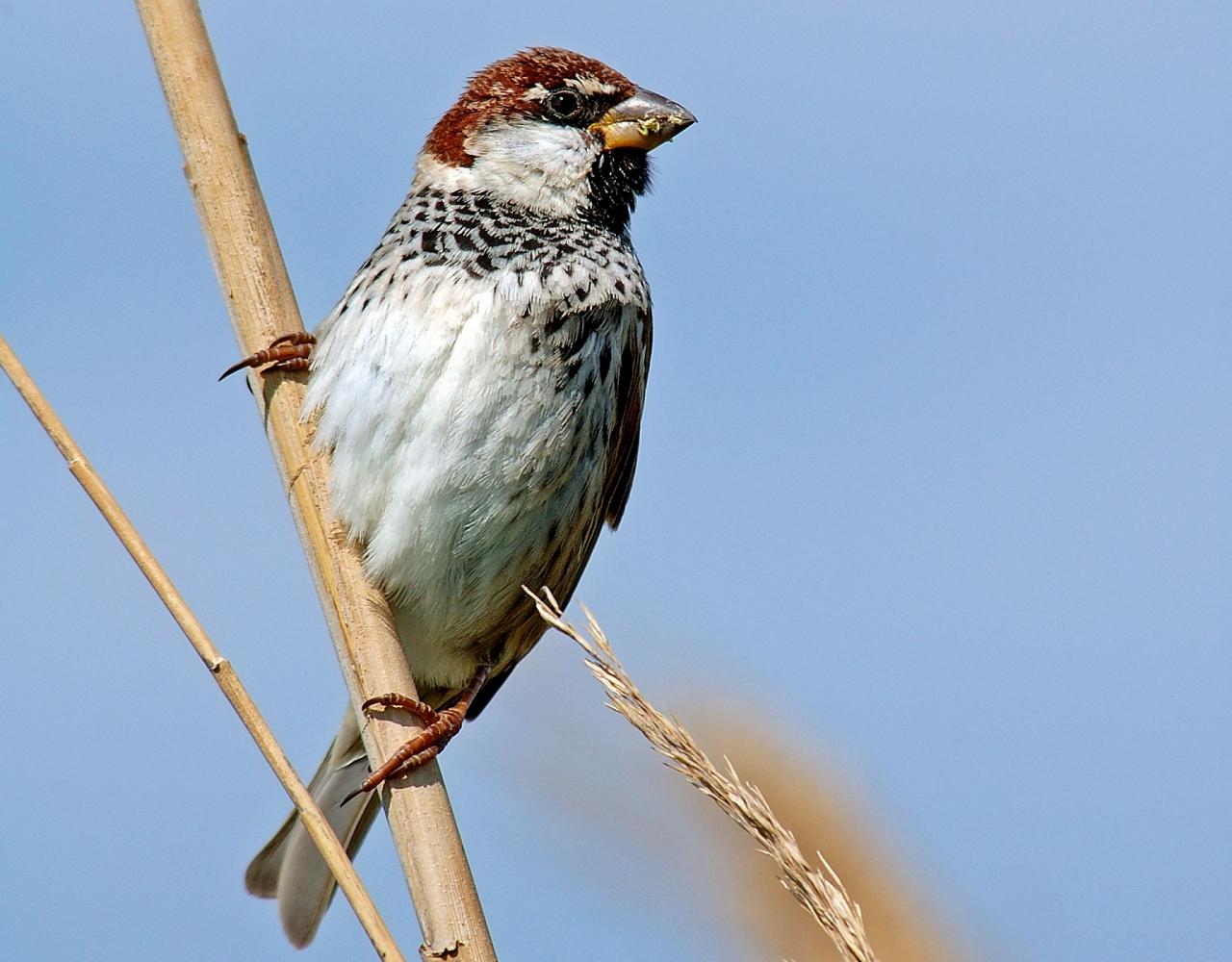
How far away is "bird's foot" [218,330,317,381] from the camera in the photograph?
2.18 meters

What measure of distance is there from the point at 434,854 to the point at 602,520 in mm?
1136

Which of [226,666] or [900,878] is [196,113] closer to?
[226,666]

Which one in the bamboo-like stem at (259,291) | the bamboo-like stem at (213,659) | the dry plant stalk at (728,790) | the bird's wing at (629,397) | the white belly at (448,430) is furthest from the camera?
the bird's wing at (629,397)

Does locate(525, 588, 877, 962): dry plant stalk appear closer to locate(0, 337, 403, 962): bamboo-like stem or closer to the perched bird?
locate(0, 337, 403, 962): bamboo-like stem

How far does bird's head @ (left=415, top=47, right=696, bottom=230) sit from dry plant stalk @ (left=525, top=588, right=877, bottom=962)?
1.44 metres

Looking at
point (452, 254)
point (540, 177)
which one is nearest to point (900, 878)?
point (452, 254)

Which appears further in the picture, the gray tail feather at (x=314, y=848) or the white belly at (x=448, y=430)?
the gray tail feather at (x=314, y=848)

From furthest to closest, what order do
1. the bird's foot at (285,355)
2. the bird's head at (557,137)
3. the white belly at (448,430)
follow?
1. the bird's head at (557,137)
2. the white belly at (448,430)
3. the bird's foot at (285,355)

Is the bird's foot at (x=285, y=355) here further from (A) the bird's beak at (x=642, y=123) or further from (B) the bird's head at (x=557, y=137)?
(A) the bird's beak at (x=642, y=123)

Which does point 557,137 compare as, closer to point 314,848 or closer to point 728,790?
point 314,848

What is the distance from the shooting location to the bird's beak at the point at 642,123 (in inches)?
111

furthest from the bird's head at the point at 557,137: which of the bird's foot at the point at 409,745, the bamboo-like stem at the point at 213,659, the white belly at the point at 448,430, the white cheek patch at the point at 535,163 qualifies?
the bamboo-like stem at the point at 213,659

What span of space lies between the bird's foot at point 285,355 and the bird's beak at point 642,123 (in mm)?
830

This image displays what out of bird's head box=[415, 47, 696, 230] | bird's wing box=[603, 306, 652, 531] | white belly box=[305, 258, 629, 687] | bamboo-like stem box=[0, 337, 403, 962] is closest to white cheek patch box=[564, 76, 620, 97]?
bird's head box=[415, 47, 696, 230]
